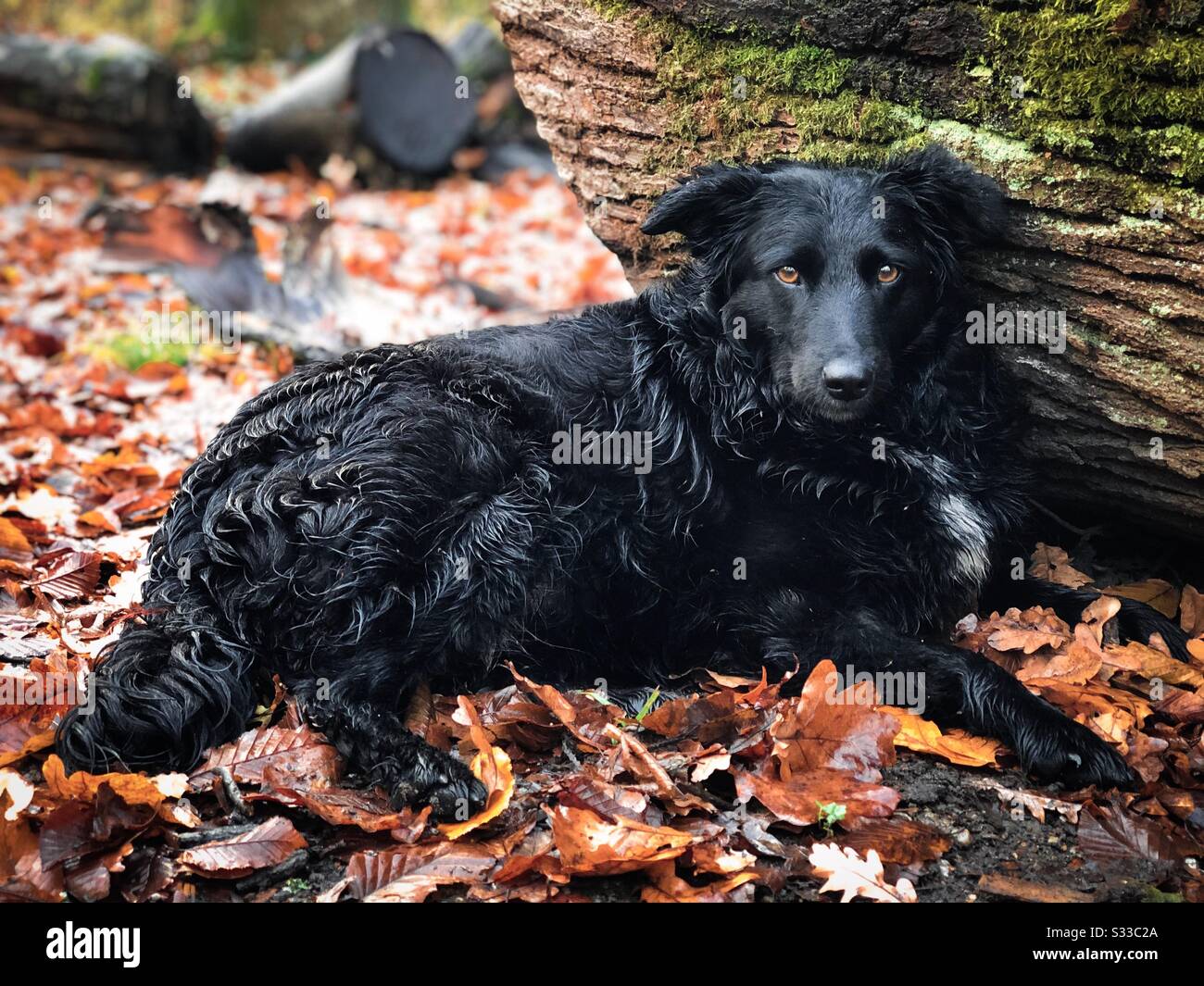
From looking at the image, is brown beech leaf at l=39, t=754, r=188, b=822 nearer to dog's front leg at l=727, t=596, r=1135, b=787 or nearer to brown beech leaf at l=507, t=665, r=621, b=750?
brown beech leaf at l=507, t=665, r=621, b=750

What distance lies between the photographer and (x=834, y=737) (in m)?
3.29

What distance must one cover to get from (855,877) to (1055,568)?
7.21 feet

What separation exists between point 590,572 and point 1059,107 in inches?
89.5

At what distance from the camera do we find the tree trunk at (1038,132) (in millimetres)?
3500

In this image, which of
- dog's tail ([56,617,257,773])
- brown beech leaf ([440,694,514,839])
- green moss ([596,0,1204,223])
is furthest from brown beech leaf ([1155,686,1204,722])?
dog's tail ([56,617,257,773])

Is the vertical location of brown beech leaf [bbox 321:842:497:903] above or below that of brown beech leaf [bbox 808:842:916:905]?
below

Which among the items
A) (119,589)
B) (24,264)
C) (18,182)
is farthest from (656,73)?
(18,182)

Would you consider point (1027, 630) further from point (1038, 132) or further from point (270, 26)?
point (270, 26)

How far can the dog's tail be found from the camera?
3.11 m

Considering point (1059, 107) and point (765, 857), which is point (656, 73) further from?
point (765, 857)

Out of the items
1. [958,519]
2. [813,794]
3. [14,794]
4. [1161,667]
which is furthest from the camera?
[958,519]

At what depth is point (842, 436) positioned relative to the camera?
3961 millimetres

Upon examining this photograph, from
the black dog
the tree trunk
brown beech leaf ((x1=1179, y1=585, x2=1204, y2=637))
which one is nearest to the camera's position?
the tree trunk

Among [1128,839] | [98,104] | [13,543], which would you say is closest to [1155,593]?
[1128,839]
